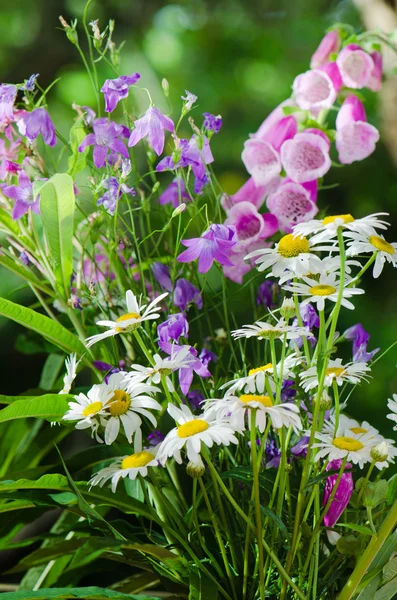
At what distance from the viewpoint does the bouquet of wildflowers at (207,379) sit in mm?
379

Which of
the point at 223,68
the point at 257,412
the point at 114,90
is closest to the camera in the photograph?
the point at 257,412

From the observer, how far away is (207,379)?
1.61ft

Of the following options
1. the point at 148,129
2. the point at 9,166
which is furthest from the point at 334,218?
the point at 9,166

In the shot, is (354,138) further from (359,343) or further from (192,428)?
(192,428)

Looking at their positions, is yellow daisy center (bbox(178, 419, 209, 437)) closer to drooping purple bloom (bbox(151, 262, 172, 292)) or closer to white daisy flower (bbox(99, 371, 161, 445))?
white daisy flower (bbox(99, 371, 161, 445))

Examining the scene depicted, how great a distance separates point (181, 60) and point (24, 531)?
5.56ft

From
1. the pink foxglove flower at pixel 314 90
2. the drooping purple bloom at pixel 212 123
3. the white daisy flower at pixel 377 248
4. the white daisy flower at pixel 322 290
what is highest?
the drooping purple bloom at pixel 212 123

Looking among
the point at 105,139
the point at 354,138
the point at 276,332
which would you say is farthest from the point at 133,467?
the point at 354,138

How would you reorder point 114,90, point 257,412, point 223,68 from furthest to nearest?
point 223,68
point 114,90
point 257,412

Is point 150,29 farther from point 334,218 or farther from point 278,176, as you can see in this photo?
point 334,218

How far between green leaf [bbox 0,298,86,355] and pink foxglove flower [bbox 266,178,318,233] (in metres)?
0.19

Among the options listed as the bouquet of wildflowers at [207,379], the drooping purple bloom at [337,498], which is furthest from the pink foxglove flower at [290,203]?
the drooping purple bloom at [337,498]

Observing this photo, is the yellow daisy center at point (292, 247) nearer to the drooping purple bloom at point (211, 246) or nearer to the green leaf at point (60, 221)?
the drooping purple bloom at point (211, 246)

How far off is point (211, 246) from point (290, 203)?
0.57 ft
